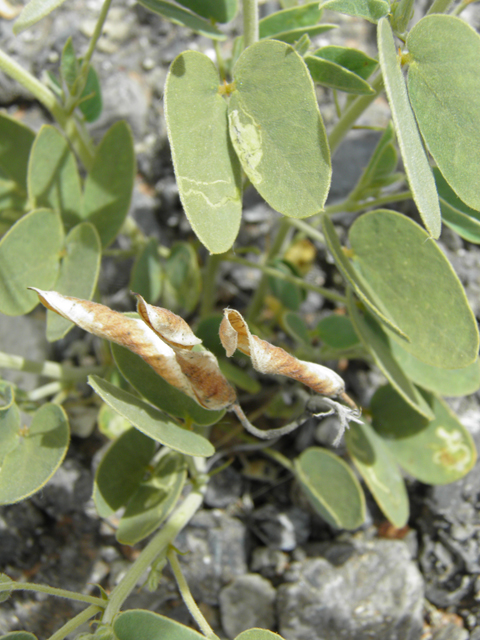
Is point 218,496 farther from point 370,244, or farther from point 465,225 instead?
point 465,225

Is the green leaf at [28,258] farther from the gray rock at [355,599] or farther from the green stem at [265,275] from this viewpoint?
the gray rock at [355,599]

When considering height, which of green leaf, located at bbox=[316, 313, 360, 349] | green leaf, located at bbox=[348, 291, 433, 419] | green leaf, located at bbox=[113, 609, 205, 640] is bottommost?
green leaf, located at bbox=[113, 609, 205, 640]

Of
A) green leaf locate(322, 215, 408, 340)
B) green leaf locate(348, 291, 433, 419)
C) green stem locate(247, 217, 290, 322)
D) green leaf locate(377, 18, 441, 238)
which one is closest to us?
green leaf locate(377, 18, 441, 238)

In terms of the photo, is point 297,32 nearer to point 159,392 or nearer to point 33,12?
point 33,12

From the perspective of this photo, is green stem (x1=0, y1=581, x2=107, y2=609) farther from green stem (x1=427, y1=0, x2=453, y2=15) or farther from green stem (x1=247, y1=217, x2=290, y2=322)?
green stem (x1=427, y1=0, x2=453, y2=15)

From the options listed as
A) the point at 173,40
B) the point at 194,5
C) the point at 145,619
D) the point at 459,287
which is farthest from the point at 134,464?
the point at 173,40

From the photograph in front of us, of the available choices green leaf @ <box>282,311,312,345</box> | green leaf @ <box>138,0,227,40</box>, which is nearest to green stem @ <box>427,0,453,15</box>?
green leaf @ <box>138,0,227,40</box>

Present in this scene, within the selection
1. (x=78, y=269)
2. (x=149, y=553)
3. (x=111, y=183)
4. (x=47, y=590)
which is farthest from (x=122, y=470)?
(x=111, y=183)
